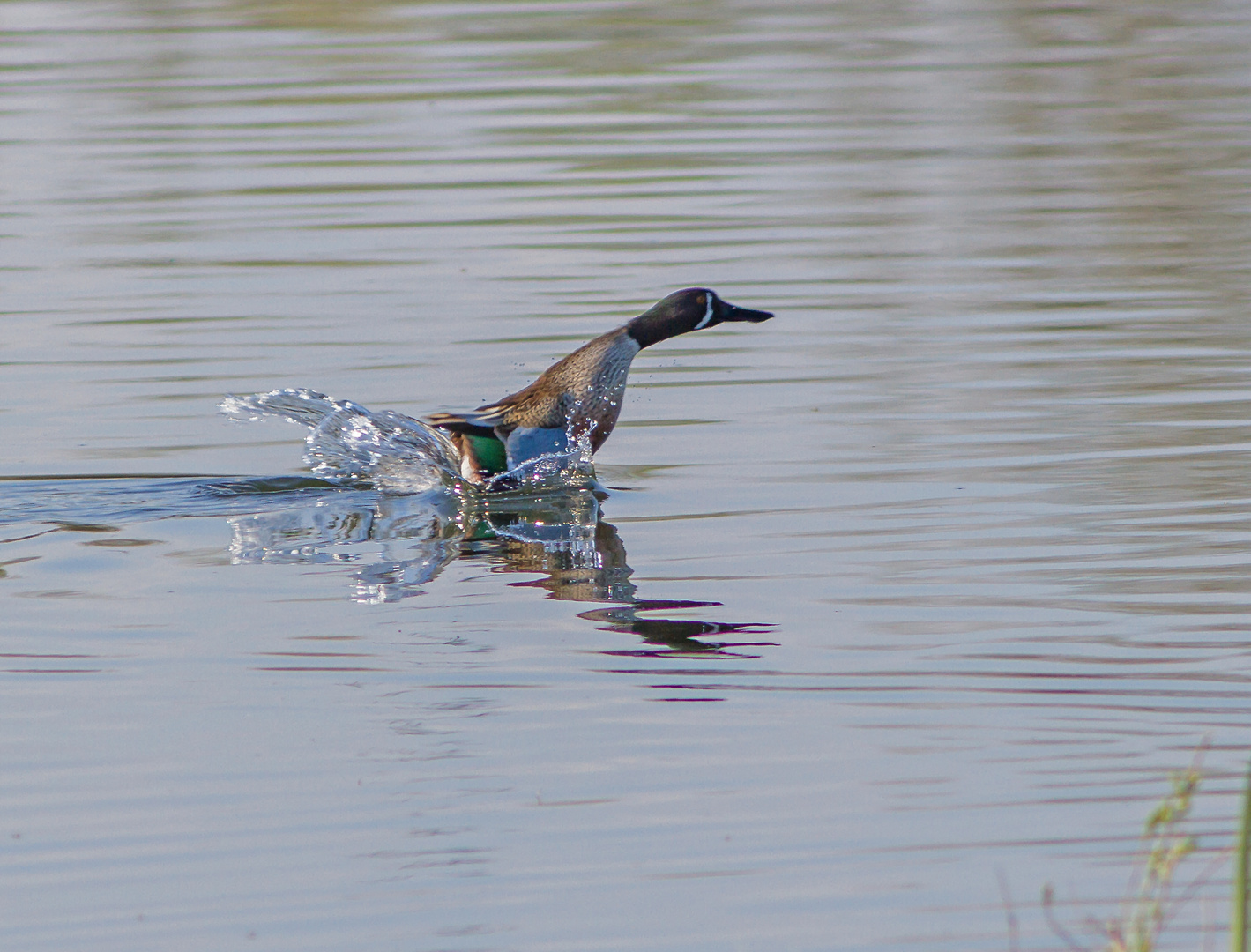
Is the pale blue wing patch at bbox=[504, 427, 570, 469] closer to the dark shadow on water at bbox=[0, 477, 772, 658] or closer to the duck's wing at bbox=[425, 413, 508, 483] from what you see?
the duck's wing at bbox=[425, 413, 508, 483]

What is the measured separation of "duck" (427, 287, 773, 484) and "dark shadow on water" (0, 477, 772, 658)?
26cm

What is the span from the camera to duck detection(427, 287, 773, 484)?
8.50 metres

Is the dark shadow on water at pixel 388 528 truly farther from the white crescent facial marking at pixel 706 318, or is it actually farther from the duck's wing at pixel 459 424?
the white crescent facial marking at pixel 706 318

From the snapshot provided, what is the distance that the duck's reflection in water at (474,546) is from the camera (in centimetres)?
614

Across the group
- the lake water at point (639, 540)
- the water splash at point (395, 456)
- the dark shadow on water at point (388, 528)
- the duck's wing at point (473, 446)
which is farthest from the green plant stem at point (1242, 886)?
the duck's wing at point (473, 446)

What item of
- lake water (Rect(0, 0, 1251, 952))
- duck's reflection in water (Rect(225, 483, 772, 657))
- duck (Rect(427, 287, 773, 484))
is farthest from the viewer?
duck (Rect(427, 287, 773, 484))

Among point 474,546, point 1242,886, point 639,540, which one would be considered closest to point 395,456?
point 474,546

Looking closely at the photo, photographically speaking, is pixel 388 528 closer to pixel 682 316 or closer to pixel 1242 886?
pixel 682 316

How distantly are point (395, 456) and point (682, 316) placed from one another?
164 cm

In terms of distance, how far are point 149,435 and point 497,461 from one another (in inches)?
68.5

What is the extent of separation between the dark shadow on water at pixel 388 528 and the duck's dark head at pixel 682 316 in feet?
3.82

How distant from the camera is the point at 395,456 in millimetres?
8445

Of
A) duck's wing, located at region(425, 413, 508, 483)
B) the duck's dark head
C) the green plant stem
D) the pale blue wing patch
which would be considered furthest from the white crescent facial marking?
the green plant stem

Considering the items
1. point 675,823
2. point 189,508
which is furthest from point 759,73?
point 675,823
